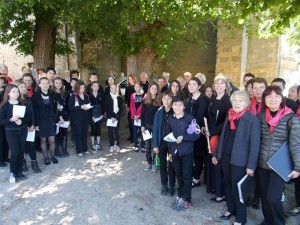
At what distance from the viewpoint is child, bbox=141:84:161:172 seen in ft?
17.9

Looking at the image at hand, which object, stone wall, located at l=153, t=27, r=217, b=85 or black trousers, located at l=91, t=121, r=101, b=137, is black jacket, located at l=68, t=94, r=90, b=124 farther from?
stone wall, located at l=153, t=27, r=217, b=85

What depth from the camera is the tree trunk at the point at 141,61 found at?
8.16 m

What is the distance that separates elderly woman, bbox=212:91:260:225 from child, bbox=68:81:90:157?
3.45 metres

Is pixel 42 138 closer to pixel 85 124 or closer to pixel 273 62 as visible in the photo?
pixel 85 124

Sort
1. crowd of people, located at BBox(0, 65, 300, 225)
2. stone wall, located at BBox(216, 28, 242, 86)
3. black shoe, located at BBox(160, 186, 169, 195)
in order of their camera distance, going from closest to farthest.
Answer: crowd of people, located at BBox(0, 65, 300, 225) → black shoe, located at BBox(160, 186, 169, 195) → stone wall, located at BBox(216, 28, 242, 86)

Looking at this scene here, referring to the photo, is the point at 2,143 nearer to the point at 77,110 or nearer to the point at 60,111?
the point at 60,111

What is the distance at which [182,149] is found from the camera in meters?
4.06

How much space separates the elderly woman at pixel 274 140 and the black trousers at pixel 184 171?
3.20 ft

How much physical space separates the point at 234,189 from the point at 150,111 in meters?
2.34

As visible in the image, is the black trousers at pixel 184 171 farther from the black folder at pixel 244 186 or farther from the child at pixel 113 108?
the child at pixel 113 108

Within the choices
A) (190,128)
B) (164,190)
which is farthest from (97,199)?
(190,128)

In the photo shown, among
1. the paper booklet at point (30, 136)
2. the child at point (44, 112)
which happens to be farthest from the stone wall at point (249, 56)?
the paper booklet at point (30, 136)

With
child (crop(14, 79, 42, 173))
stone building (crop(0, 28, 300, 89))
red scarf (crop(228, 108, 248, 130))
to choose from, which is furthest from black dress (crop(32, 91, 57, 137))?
stone building (crop(0, 28, 300, 89))

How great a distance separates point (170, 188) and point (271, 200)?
1.68 meters
